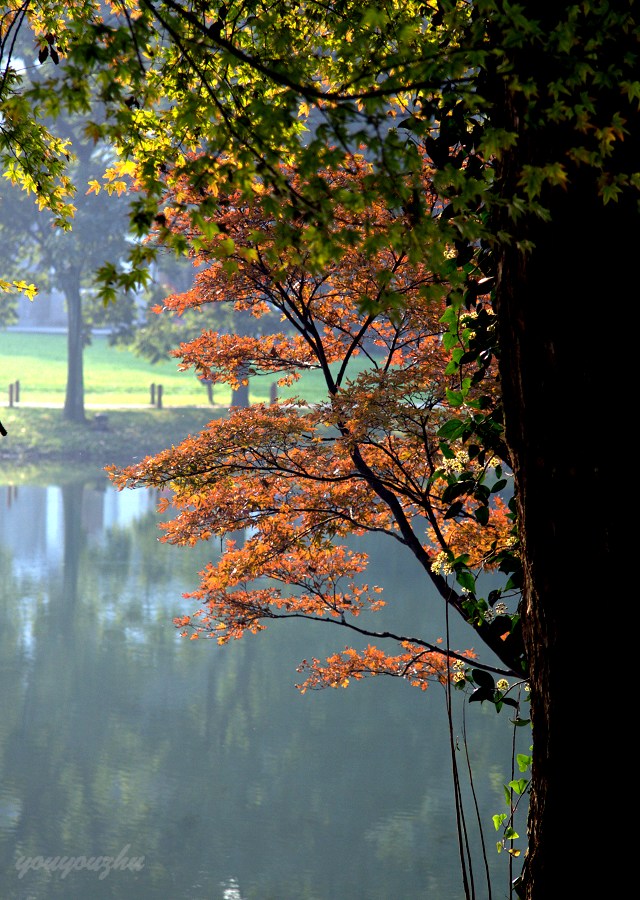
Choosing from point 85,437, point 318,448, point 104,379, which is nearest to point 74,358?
point 85,437

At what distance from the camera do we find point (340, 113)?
2.61m

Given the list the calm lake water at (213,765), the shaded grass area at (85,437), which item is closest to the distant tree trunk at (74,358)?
the shaded grass area at (85,437)

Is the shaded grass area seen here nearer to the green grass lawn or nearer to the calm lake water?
the green grass lawn

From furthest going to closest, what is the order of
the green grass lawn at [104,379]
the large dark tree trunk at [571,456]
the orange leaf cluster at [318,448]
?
the green grass lawn at [104,379], the orange leaf cluster at [318,448], the large dark tree trunk at [571,456]

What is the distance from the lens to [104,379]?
1414 inches

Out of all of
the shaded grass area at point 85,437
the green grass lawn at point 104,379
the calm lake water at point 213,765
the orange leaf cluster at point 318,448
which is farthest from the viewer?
the green grass lawn at point 104,379

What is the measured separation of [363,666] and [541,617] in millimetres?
3713

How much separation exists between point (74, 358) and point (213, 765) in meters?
19.7

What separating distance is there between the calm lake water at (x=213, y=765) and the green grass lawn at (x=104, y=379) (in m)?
18.3

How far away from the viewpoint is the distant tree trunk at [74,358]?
88.1 feet

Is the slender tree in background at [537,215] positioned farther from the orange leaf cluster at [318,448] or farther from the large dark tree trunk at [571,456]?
the orange leaf cluster at [318,448]

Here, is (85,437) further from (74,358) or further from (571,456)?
(571,456)

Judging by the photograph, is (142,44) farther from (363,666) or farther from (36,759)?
(36,759)

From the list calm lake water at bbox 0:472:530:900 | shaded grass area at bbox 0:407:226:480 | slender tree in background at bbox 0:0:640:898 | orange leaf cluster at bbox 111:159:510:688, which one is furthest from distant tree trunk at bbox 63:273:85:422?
slender tree in background at bbox 0:0:640:898
